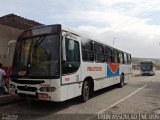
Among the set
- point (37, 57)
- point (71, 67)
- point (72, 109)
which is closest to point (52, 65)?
point (37, 57)

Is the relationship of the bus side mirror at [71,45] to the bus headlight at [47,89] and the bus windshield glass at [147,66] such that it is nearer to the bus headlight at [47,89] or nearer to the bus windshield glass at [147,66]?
the bus headlight at [47,89]

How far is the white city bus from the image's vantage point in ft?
29.0

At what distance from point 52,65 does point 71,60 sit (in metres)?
1.05

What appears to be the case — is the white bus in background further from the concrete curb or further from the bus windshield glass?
the concrete curb

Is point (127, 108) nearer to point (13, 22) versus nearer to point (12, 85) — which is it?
point (12, 85)

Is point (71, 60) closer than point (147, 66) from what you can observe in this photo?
Yes

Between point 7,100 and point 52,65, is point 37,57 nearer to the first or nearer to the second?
point 52,65

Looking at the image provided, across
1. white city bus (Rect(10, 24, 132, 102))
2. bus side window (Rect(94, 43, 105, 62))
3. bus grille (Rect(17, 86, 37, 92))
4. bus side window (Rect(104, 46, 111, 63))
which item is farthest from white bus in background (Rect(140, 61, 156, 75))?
bus grille (Rect(17, 86, 37, 92))

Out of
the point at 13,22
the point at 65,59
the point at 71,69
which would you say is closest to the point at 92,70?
the point at 71,69

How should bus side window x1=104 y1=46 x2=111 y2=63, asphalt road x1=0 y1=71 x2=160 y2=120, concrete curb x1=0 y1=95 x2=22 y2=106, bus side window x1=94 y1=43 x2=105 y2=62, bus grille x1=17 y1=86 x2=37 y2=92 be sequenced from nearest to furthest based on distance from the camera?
1. asphalt road x1=0 y1=71 x2=160 y2=120
2. bus grille x1=17 y1=86 x2=37 y2=92
3. concrete curb x1=0 y1=95 x2=22 y2=106
4. bus side window x1=94 y1=43 x2=105 y2=62
5. bus side window x1=104 y1=46 x2=111 y2=63

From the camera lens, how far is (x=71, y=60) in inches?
383

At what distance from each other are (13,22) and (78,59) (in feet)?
61.9

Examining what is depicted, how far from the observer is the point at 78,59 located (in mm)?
10359

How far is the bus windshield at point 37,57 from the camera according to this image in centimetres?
892
